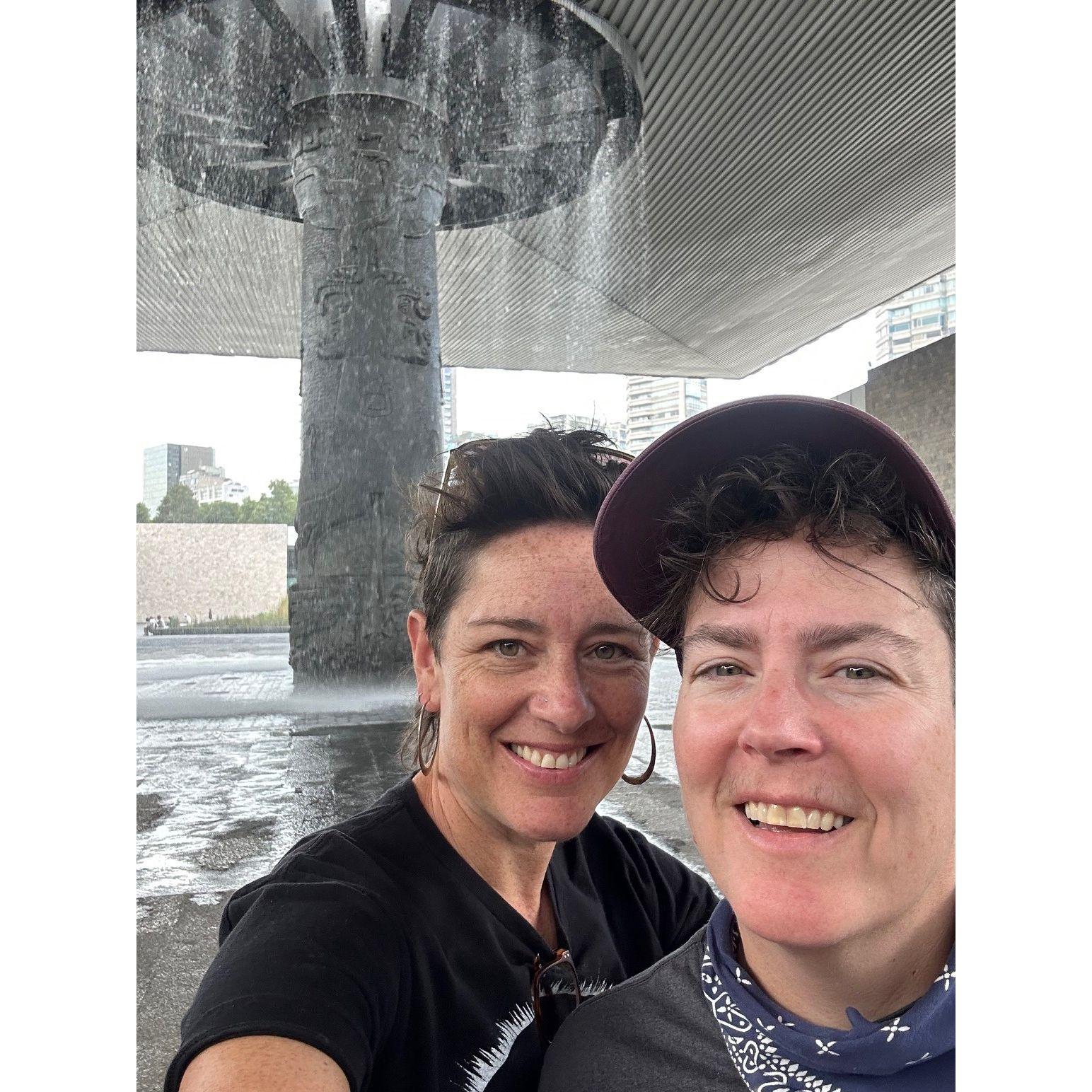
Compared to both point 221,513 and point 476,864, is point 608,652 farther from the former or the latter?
point 221,513

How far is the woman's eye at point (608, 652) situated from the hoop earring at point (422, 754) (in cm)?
30

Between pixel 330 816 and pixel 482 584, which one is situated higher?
pixel 482 584

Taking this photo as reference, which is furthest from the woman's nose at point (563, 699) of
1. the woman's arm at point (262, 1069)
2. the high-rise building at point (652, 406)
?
the high-rise building at point (652, 406)

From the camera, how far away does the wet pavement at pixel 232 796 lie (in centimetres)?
278

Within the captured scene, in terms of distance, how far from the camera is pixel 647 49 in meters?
8.52

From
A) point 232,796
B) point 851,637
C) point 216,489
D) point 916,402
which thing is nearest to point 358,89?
point 216,489

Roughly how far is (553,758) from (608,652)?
5.9 inches

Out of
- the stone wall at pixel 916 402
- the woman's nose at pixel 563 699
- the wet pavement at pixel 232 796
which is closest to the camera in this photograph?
the woman's nose at pixel 563 699

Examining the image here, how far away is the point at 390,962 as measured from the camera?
1.02m

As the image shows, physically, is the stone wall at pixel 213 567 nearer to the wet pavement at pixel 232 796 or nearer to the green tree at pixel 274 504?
the green tree at pixel 274 504
